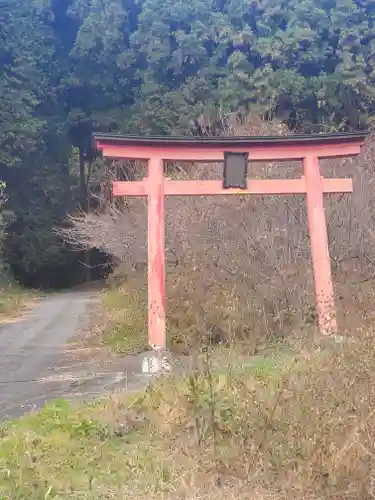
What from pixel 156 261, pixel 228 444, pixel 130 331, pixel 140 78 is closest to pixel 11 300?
pixel 130 331

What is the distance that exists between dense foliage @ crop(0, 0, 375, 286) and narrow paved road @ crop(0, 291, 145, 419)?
6.38 meters

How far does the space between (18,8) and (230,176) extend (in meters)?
20.8

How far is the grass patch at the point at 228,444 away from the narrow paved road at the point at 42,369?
1.46m

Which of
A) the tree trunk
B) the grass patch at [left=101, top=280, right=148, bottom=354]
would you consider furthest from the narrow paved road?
the tree trunk

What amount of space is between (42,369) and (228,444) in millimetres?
4507

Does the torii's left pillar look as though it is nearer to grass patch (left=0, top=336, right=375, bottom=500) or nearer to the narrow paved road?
the narrow paved road

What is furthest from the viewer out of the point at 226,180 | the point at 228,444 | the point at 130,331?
the point at 130,331

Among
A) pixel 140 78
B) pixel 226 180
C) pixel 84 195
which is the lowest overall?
pixel 226 180

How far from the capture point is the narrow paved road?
231 inches

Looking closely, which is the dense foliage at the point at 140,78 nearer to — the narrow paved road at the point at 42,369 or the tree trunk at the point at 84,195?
the tree trunk at the point at 84,195

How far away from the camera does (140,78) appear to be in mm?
23891

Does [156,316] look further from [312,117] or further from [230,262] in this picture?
[312,117]

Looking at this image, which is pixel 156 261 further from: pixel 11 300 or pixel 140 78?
pixel 140 78

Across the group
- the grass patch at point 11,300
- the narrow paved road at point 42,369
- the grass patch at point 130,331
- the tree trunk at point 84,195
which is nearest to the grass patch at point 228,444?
the narrow paved road at point 42,369
